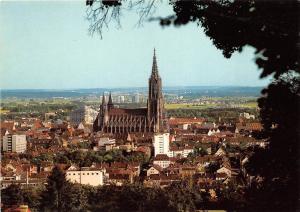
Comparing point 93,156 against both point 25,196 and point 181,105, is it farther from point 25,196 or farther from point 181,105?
point 181,105

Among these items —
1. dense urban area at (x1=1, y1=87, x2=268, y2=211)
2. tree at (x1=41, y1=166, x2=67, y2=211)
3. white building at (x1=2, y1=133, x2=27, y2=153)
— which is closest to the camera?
dense urban area at (x1=1, y1=87, x2=268, y2=211)

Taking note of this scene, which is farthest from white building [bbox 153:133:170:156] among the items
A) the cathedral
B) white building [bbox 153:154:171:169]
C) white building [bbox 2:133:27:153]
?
white building [bbox 2:133:27:153]

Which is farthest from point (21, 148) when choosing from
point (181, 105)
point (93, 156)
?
point (181, 105)

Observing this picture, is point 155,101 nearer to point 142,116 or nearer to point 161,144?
point 142,116

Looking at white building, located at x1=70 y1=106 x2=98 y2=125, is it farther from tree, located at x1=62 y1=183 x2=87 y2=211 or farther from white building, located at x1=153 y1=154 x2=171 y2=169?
tree, located at x1=62 y1=183 x2=87 y2=211

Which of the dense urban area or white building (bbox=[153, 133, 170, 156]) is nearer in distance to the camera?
the dense urban area

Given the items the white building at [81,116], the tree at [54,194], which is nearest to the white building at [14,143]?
the tree at [54,194]

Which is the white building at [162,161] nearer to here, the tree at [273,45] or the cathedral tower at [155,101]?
the cathedral tower at [155,101]
